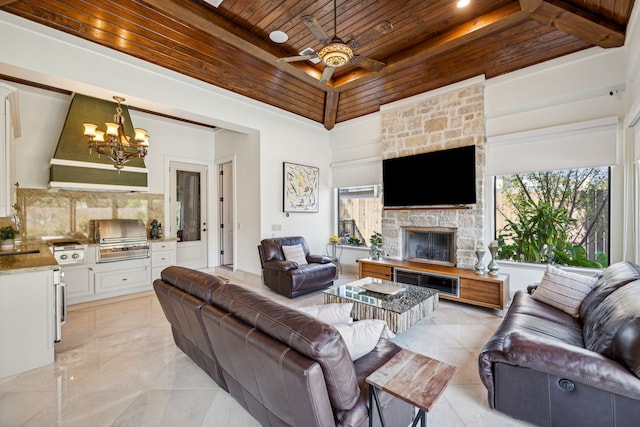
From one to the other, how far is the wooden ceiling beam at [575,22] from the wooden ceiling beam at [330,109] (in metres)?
3.19

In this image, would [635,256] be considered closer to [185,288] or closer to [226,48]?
[185,288]

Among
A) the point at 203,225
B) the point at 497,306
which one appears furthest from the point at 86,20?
the point at 497,306

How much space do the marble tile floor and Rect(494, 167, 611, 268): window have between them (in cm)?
150

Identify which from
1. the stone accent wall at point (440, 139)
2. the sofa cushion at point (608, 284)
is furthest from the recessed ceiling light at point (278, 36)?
the sofa cushion at point (608, 284)

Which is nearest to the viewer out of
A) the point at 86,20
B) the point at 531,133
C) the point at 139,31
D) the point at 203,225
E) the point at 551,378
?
the point at 551,378

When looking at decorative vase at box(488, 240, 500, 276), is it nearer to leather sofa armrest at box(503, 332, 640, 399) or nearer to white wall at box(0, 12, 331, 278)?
leather sofa armrest at box(503, 332, 640, 399)

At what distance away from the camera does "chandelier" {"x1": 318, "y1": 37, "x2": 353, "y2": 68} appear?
269 centimetres

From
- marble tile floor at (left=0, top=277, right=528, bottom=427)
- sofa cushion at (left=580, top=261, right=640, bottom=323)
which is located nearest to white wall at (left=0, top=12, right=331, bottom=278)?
marble tile floor at (left=0, top=277, right=528, bottom=427)

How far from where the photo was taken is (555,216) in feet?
12.8

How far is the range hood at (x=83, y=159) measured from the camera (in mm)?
4102

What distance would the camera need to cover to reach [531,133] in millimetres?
3861

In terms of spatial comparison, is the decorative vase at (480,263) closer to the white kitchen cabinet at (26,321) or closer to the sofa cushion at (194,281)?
the sofa cushion at (194,281)

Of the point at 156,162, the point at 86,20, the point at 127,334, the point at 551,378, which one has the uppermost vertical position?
the point at 86,20

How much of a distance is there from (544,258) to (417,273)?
1.73 meters
